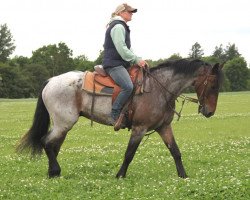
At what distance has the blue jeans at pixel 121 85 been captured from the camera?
1080 cm

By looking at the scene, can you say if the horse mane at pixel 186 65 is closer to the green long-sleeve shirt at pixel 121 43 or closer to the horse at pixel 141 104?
the horse at pixel 141 104

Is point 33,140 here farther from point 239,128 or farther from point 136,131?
point 239,128

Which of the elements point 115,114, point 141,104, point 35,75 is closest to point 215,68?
point 141,104

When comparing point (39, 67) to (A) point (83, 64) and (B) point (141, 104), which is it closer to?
(A) point (83, 64)

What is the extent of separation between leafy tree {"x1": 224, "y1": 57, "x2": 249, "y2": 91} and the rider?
443ft

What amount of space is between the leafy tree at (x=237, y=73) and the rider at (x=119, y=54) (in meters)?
135

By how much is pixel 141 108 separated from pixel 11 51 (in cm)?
13564

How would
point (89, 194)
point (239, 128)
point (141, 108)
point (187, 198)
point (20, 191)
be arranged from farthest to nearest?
1. point (239, 128)
2. point (141, 108)
3. point (20, 191)
4. point (89, 194)
5. point (187, 198)

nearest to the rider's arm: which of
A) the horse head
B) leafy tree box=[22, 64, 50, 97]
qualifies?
the horse head

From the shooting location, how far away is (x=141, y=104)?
11.0 meters

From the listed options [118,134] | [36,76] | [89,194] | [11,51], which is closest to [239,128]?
[118,134]

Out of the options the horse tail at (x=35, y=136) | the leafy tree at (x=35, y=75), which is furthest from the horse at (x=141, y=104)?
the leafy tree at (x=35, y=75)

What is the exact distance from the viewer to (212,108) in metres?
11.0

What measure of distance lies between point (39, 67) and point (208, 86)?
116 m
